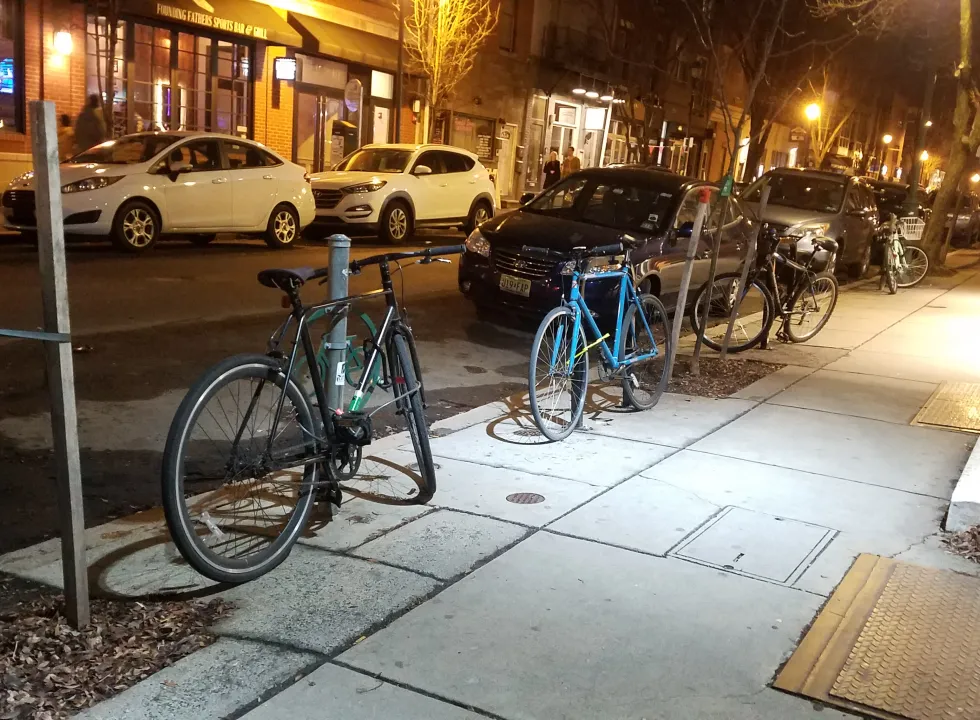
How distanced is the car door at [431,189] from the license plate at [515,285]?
9.00m

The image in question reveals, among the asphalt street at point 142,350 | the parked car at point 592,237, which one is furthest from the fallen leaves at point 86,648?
the parked car at point 592,237

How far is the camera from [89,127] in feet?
56.3

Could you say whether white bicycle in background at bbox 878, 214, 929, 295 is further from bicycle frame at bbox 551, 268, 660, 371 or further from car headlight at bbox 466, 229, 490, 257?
bicycle frame at bbox 551, 268, 660, 371

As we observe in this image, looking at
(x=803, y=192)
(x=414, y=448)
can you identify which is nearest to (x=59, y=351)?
(x=414, y=448)

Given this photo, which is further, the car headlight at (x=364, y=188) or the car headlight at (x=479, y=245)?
the car headlight at (x=364, y=188)

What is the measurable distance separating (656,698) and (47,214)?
251cm

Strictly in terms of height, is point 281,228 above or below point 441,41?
below

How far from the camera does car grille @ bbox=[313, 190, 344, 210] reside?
56.2ft

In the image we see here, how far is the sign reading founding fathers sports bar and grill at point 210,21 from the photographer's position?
19.8m

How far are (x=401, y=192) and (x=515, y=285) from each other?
8850mm

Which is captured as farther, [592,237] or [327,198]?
[327,198]

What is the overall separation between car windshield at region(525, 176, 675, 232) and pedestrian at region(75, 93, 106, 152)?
10223 mm

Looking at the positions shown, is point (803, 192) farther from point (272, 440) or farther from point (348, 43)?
point (272, 440)

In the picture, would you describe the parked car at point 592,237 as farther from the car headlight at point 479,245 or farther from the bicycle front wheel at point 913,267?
the bicycle front wheel at point 913,267
